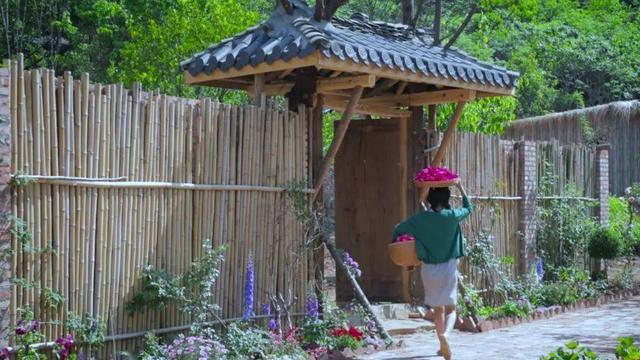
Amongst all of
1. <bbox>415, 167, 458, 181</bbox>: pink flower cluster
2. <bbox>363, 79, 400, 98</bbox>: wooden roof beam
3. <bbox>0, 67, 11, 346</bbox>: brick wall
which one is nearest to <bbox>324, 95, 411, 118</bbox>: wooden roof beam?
<bbox>363, 79, 400, 98</bbox>: wooden roof beam

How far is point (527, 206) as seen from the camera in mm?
13992

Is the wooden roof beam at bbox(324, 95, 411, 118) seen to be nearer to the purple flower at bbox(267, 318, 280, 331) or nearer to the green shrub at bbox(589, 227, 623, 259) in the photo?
the purple flower at bbox(267, 318, 280, 331)

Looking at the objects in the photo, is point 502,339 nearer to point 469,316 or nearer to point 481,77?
point 469,316

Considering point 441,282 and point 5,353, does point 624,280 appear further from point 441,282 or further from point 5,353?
point 5,353

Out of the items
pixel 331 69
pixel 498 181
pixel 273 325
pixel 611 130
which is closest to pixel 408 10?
pixel 498 181

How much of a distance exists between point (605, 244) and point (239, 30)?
23.4 ft

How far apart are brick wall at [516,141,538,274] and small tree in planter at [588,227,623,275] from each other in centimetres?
132

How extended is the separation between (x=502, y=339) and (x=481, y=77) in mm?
3058

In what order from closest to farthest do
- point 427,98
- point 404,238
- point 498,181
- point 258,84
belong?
point 404,238, point 258,84, point 427,98, point 498,181

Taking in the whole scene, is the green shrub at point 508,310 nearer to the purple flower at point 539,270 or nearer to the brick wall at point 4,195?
the purple flower at point 539,270

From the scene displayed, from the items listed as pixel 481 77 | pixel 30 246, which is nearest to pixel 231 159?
pixel 30 246

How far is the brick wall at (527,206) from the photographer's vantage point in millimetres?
13945

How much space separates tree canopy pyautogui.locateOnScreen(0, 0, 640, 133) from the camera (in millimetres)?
16781

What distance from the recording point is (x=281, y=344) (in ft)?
28.7
